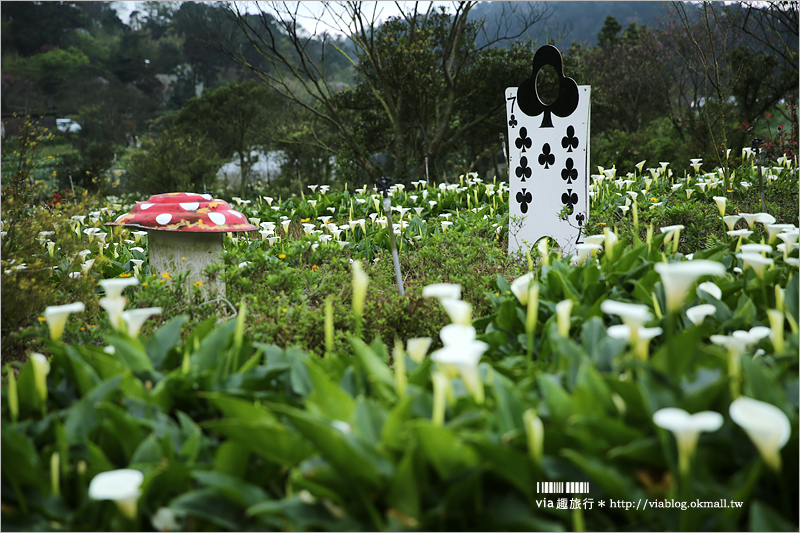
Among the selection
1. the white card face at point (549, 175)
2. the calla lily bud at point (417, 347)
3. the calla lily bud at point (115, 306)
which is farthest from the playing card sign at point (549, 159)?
the calla lily bud at point (115, 306)

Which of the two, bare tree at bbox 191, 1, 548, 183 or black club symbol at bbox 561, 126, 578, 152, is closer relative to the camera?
black club symbol at bbox 561, 126, 578, 152

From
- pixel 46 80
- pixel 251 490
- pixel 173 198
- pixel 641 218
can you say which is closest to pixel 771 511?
pixel 251 490

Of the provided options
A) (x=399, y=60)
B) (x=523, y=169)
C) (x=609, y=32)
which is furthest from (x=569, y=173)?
(x=609, y=32)

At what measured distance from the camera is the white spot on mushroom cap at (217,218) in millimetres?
4043

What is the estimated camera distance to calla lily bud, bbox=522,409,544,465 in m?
1.40

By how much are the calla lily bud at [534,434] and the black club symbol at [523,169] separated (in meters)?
4.67

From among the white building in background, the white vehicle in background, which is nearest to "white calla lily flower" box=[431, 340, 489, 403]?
the white building in background

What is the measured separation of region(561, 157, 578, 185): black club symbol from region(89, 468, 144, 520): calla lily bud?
16.4 feet

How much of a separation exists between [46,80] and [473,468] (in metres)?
39.3

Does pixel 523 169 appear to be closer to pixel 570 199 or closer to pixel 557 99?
pixel 570 199

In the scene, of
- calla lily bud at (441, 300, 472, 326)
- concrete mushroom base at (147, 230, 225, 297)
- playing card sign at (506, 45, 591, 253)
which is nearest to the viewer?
calla lily bud at (441, 300, 472, 326)

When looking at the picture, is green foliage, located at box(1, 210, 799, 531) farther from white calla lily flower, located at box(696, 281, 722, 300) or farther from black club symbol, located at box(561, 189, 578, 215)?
black club symbol, located at box(561, 189, 578, 215)

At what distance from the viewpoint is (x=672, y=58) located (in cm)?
1728

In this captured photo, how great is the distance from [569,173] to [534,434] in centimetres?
462
